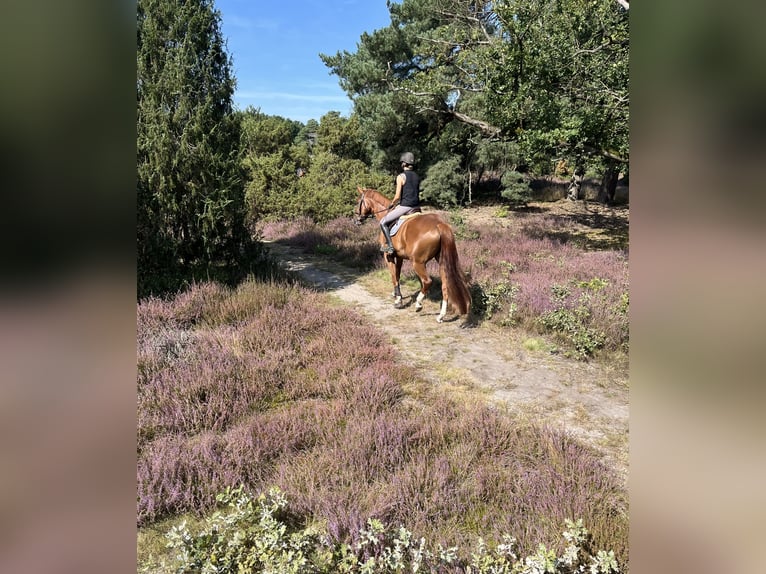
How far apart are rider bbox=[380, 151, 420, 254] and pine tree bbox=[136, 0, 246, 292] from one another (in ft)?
9.53

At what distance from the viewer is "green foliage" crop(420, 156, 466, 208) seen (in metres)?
22.7

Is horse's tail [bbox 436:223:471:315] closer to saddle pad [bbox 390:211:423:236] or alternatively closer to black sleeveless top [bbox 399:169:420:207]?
saddle pad [bbox 390:211:423:236]

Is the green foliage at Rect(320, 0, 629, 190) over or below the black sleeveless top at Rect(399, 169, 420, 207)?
over

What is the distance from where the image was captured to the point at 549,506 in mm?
2938

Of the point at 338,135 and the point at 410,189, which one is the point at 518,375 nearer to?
the point at 410,189

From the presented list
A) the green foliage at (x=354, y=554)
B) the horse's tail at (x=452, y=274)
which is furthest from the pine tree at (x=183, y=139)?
the green foliage at (x=354, y=554)

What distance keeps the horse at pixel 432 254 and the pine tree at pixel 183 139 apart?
3275 millimetres

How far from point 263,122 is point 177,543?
22.9 meters

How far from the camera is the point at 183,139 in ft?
23.6

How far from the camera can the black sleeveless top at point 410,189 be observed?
25.6ft
